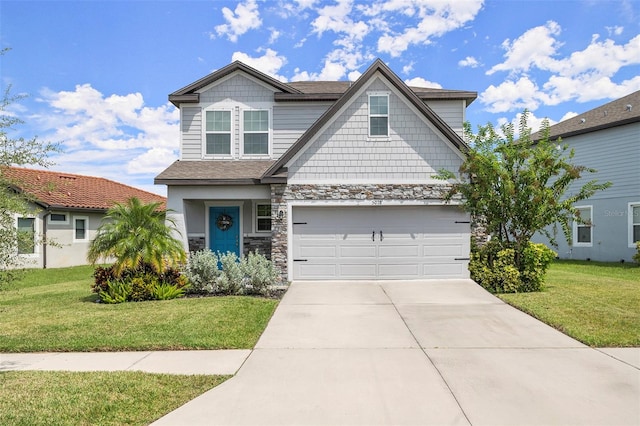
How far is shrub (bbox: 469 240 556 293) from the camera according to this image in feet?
34.3

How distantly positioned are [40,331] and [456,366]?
727 centimetres

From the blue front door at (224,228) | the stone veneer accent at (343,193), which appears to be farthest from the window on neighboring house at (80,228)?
the stone veneer accent at (343,193)

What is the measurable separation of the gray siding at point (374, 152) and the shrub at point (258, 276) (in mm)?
2818

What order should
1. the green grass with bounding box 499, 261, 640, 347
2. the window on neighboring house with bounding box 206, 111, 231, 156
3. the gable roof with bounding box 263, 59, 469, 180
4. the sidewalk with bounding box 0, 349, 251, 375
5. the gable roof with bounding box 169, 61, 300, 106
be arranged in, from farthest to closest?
the window on neighboring house with bounding box 206, 111, 231, 156, the gable roof with bounding box 169, 61, 300, 106, the gable roof with bounding box 263, 59, 469, 180, the green grass with bounding box 499, 261, 640, 347, the sidewalk with bounding box 0, 349, 251, 375

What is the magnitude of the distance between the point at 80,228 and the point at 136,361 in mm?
17162

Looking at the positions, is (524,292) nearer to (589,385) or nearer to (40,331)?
(589,385)

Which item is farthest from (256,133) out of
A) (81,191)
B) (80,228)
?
(81,191)

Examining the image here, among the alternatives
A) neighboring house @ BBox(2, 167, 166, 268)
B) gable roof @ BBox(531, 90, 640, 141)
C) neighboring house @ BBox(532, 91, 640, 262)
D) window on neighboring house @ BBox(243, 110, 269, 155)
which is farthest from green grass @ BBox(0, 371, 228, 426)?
neighboring house @ BBox(532, 91, 640, 262)

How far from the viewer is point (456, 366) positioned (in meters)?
5.29

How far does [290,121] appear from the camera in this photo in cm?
1372

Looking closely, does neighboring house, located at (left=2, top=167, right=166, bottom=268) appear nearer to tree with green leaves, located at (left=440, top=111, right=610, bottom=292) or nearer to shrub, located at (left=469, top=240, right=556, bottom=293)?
tree with green leaves, located at (left=440, top=111, right=610, bottom=292)

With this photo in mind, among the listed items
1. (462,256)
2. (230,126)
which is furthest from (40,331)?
(462,256)

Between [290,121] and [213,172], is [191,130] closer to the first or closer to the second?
[213,172]

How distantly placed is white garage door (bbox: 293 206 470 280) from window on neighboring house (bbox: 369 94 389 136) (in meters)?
2.33
